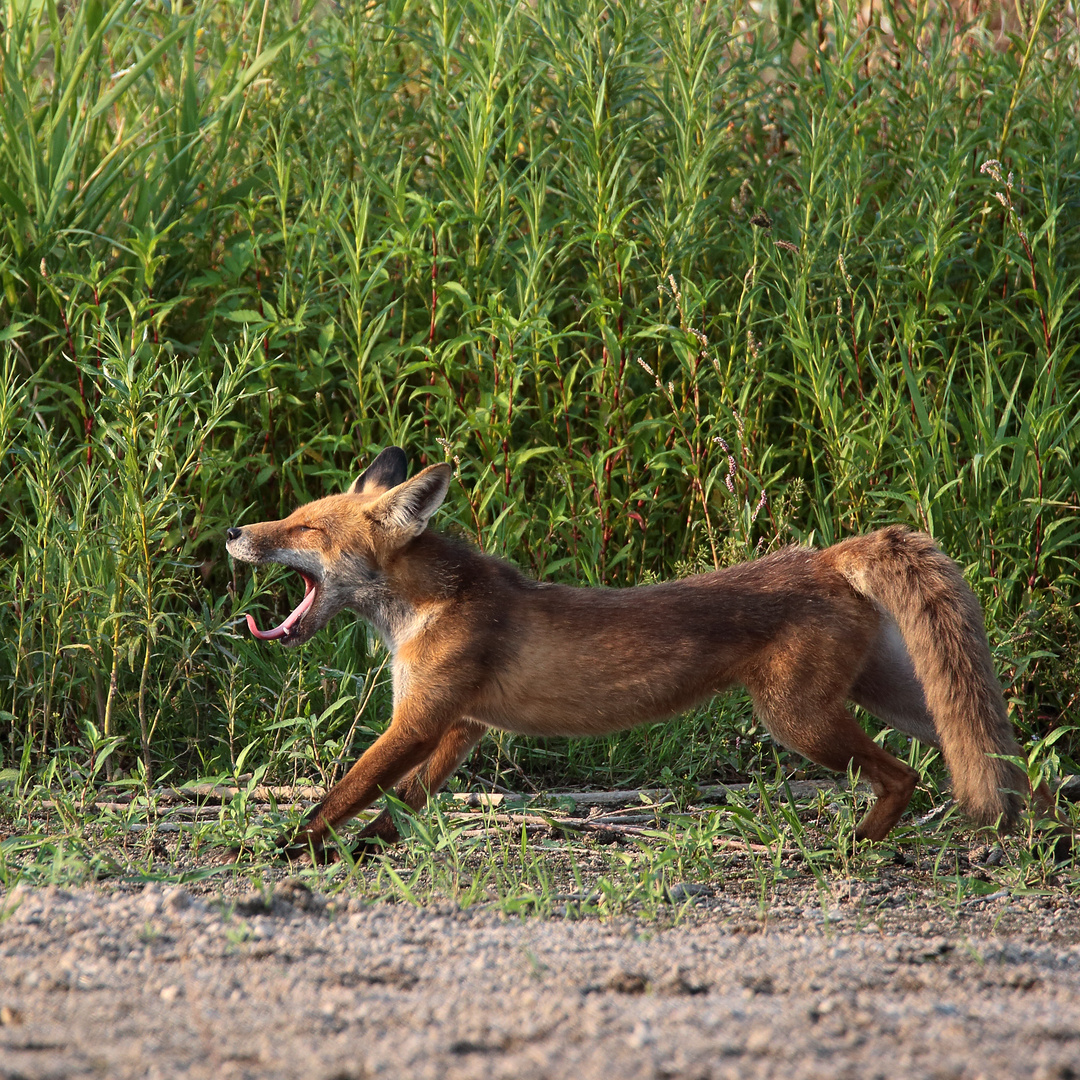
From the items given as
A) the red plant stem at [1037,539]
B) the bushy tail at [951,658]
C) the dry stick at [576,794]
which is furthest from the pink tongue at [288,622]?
the red plant stem at [1037,539]

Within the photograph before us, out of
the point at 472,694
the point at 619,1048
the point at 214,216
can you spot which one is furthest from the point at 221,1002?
the point at 214,216

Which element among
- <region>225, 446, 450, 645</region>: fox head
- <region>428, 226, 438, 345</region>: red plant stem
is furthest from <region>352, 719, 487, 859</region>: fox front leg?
<region>428, 226, 438, 345</region>: red plant stem

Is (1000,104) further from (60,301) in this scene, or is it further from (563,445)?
(60,301)

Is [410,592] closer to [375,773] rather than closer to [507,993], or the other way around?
[375,773]

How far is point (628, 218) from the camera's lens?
5727mm

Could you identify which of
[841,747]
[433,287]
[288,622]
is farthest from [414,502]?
[841,747]

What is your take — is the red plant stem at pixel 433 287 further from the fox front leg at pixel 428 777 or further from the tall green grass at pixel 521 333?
the fox front leg at pixel 428 777

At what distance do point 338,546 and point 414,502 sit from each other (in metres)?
0.34

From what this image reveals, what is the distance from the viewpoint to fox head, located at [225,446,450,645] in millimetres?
4352

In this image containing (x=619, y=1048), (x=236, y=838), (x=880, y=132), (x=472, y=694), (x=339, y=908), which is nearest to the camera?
(x=619, y=1048)

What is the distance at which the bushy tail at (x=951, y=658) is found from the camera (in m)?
3.85

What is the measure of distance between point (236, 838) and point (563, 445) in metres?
2.45

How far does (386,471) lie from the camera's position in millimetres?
4727

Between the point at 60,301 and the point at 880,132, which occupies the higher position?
the point at 880,132
